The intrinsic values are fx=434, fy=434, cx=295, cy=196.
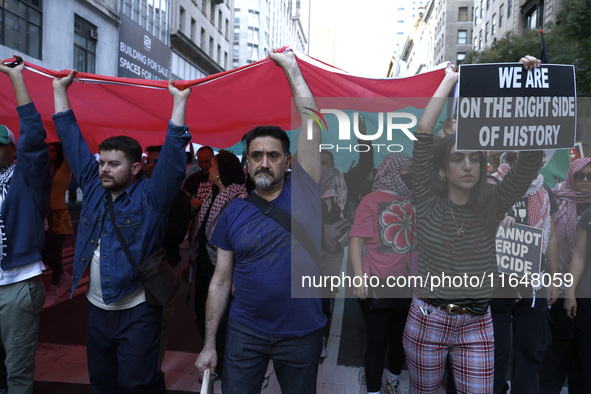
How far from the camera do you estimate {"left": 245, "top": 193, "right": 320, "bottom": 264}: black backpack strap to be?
2318mm

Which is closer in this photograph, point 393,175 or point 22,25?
point 393,175

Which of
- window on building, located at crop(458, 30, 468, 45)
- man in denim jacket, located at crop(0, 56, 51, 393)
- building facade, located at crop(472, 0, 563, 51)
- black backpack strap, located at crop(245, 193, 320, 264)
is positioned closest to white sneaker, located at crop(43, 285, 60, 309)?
man in denim jacket, located at crop(0, 56, 51, 393)

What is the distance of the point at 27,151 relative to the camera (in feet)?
9.37

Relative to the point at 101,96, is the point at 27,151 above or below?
below

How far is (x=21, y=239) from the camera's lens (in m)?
2.89

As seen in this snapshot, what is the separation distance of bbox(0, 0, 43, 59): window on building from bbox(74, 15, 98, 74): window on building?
Answer: 88.6 inches

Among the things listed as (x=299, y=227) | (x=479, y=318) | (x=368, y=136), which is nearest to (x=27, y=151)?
(x=299, y=227)

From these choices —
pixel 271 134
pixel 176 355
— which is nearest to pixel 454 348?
pixel 271 134

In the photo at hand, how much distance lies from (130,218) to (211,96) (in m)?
1.56

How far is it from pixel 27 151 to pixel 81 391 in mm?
1973

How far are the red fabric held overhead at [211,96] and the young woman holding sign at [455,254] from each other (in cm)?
84

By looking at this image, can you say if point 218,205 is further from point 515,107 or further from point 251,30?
point 251,30

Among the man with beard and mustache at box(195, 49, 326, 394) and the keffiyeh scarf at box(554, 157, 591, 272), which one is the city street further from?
the keffiyeh scarf at box(554, 157, 591, 272)

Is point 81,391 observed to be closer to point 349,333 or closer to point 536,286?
point 349,333
